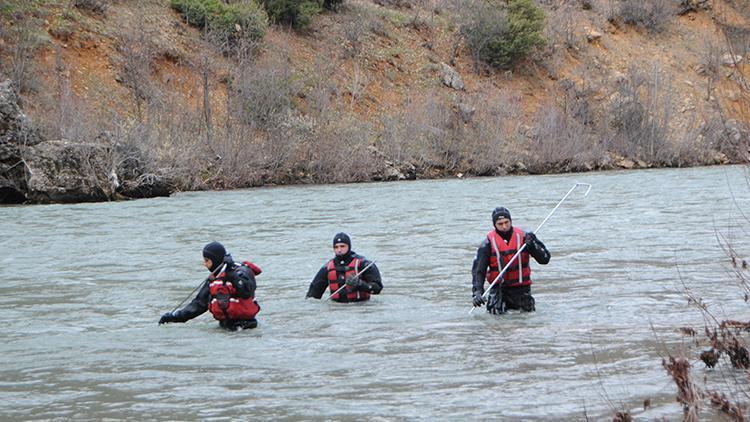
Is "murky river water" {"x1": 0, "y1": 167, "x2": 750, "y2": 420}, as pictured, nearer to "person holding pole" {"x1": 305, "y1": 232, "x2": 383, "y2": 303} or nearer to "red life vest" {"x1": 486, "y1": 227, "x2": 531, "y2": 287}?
"person holding pole" {"x1": 305, "y1": 232, "x2": 383, "y2": 303}

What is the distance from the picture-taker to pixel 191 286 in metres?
15.8

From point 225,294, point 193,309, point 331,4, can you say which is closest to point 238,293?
point 225,294

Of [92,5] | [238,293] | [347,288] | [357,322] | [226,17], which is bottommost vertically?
[357,322]

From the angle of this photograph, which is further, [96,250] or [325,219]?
[325,219]

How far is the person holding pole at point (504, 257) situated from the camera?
37.6 ft

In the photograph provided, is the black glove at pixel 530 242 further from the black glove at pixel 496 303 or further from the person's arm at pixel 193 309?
the person's arm at pixel 193 309

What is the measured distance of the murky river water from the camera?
8531mm

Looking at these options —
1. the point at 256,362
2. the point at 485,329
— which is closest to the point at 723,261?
the point at 485,329

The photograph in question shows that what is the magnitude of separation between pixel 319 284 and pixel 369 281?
0.69 meters

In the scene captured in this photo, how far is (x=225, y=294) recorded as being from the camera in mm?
11188

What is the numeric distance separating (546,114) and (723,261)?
3174 cm

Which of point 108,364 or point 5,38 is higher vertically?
point 5,38

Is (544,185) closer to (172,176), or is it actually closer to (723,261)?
(172,176)

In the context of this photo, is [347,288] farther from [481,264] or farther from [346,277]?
[481,264]
